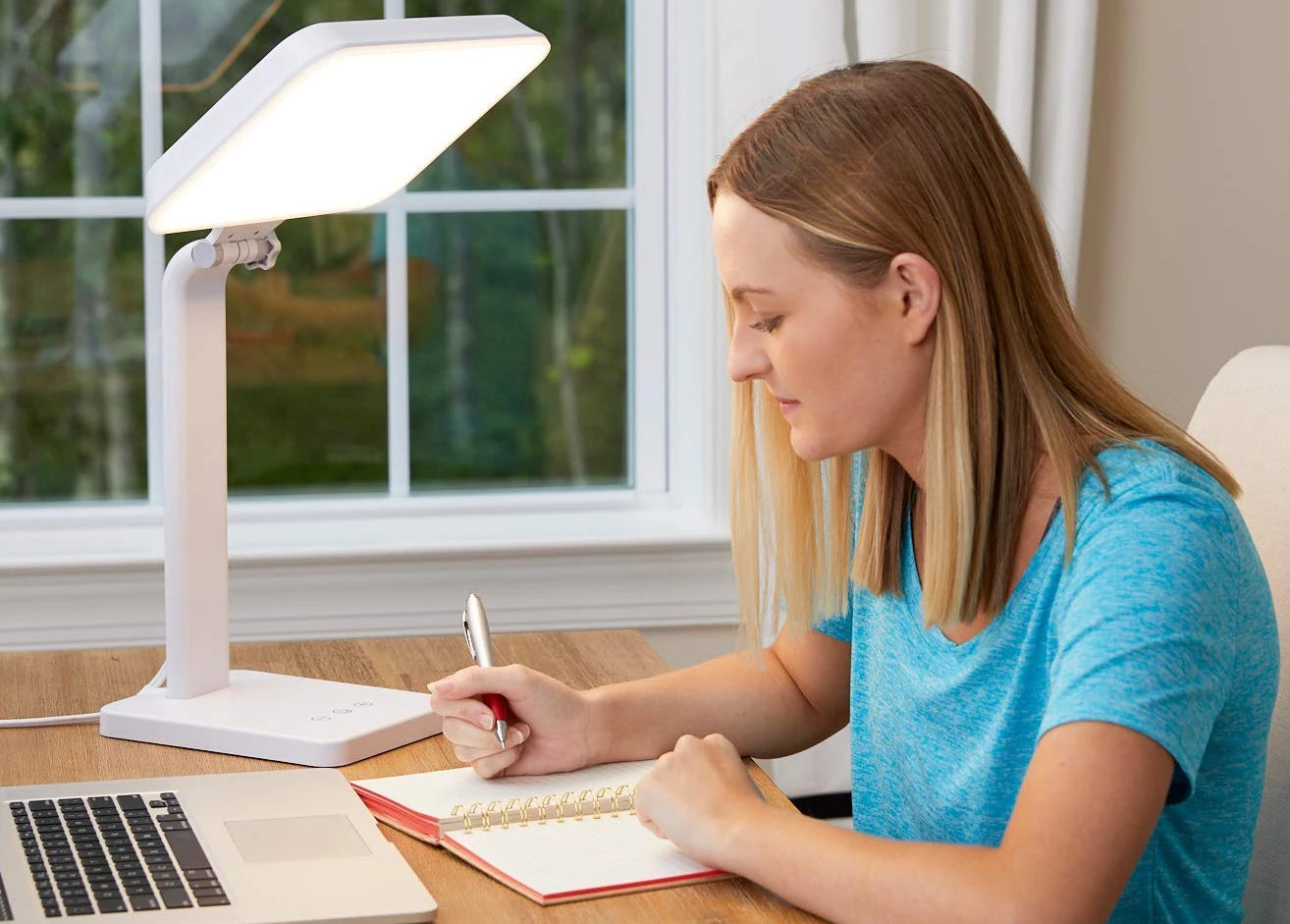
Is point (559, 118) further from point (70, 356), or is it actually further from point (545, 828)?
point (545, 828)

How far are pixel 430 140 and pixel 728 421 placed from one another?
82cm

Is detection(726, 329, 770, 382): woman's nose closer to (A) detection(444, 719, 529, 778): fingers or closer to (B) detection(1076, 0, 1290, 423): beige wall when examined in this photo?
(A) detection(444, 719, 529, 778): fingers

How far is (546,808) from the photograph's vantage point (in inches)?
42.4

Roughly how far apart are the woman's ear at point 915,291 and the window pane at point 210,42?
1.25 metres

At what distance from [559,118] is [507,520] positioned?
0.56 meters

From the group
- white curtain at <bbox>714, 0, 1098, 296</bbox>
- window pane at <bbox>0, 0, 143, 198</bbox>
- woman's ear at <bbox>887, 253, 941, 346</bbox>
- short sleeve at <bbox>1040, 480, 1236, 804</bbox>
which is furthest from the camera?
window pane at <bbox>0, 0, 143, 198</bbox>

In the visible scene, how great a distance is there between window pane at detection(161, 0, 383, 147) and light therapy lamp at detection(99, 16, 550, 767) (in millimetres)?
809

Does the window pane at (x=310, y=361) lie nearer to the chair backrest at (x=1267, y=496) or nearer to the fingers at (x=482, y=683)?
the fingers at (x=482, y=683)

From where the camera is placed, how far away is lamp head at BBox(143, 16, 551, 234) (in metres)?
1.06

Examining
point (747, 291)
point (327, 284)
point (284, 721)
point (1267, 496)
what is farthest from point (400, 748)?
point (327, 284)

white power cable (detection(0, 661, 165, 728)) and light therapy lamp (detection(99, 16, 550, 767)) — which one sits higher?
light therapy lamp (detection(99, 16, 550, 767))

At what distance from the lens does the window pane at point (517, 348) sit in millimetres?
2174

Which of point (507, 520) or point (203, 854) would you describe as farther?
point (507, 520)

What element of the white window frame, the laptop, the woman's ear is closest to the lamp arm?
the laptop
